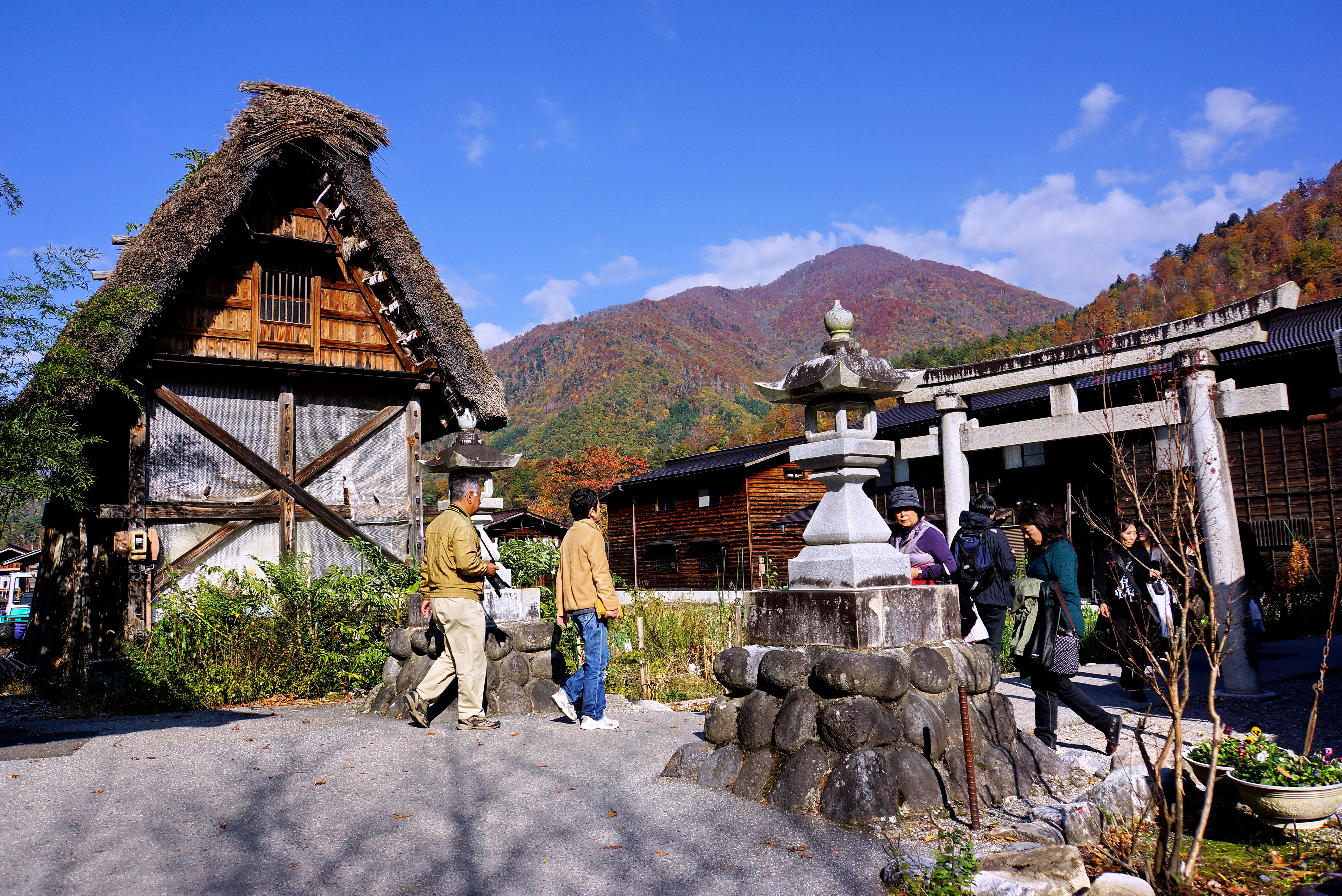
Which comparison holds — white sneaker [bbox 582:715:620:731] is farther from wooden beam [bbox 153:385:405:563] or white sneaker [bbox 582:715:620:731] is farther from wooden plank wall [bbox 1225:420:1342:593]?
wooden plank wall [bbox 1225:420:1342:593]

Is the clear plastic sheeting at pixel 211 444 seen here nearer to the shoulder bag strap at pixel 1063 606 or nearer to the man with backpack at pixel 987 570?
the man with backpack at pixel 987 570

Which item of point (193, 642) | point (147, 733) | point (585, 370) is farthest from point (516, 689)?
point (585, 370)

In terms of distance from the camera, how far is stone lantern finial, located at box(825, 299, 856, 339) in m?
5.32

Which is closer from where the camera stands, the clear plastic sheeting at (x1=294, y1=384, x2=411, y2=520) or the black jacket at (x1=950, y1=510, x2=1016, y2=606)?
the black jacket at (x1=950, y1=510, x2=1016, y2=606)

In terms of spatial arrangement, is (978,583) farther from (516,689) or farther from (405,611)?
(405,611)

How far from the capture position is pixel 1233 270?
42.9 metres

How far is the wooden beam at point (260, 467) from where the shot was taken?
361 inches

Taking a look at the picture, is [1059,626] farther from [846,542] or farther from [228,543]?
[228,543]

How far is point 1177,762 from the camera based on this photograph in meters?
3.10

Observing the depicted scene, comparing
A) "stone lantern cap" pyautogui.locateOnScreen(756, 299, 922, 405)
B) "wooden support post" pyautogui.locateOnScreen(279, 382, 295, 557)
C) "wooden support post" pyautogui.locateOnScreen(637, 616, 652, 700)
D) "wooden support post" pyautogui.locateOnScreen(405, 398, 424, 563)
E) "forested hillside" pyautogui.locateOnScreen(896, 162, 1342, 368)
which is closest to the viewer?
"stone lantern cap" pyautogui.locateOnScreen(756, 299, 922, 405)

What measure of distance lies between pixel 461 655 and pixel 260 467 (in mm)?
4779

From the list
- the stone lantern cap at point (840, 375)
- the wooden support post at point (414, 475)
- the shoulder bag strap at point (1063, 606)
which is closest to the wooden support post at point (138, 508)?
the wooden support post at point (414, 475)

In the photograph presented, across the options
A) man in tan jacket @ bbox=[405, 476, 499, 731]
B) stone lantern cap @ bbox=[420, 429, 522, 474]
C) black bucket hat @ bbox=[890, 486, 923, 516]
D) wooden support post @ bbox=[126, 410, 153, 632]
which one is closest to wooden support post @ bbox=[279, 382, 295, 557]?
wooden support post @ bbox=[126, 410, 153, 632]

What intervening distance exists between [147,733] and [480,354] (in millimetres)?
5738
